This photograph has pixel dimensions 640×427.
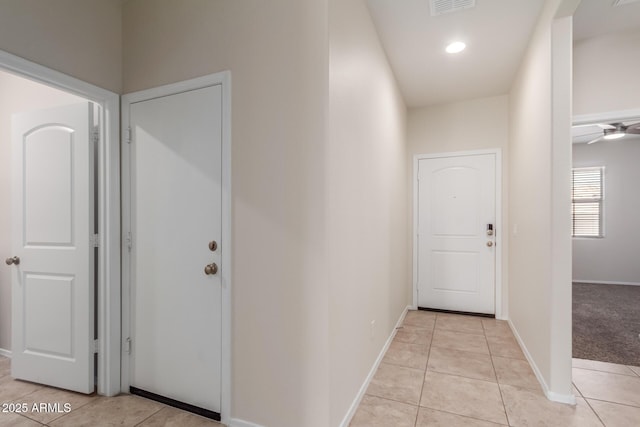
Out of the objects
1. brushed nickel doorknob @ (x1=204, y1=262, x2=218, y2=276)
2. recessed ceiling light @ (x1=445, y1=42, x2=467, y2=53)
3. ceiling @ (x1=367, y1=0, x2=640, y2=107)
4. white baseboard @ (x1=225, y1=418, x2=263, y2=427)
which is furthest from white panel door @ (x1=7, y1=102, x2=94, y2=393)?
recessed ceiling light @ (x1=445, y1=42, x2=467, y2=53)

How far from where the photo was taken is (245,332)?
1.78 m

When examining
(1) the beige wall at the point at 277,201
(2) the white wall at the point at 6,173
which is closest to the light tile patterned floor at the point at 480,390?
(1) the beige wall at the point at 277,201

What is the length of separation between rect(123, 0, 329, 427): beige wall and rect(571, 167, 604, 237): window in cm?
659

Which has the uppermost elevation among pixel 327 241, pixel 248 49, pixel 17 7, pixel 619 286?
pixel 17 7

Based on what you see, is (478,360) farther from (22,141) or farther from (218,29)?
(22,141)

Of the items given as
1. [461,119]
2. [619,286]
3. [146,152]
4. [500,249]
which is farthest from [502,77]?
[619,286]

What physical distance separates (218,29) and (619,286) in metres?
7.45

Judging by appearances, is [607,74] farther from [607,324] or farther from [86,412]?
[86,412]

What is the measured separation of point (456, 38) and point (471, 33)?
0.12 meters

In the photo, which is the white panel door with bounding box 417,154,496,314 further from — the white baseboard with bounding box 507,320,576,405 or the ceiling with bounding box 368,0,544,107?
the white baseboard with bounding box 507,320,576,405

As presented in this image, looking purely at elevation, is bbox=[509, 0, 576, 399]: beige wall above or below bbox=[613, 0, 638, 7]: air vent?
below

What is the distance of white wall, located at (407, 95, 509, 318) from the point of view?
3775 mm

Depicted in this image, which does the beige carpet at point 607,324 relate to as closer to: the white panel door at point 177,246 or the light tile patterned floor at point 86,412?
the white panel door at point 177,246

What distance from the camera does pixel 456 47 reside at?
276 centimetres
